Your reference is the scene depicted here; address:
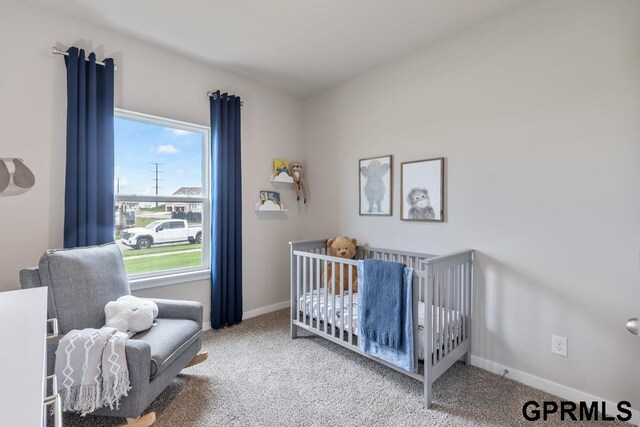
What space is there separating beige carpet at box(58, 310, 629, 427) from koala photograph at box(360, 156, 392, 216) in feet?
4.24

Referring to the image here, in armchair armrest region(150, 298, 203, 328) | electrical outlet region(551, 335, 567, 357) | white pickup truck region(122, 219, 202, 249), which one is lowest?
electrical outlet region(551, 335, 567, 357)

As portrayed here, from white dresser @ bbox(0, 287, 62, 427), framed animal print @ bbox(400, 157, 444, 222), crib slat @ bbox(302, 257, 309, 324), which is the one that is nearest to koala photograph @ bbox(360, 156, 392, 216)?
framed animal print @ bbox(400, 157, 444, 222)

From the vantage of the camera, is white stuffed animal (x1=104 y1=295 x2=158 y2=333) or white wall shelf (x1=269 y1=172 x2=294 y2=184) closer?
white stuffed animal (x1=104 y1=295 x2=158 y2=333)

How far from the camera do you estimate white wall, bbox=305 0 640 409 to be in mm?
1687

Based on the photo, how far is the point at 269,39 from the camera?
245 centimetres

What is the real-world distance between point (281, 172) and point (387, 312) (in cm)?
204

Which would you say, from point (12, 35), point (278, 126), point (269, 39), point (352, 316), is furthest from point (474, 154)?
point (12, 35)

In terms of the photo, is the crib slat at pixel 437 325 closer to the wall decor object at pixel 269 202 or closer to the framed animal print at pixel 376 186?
the framed animal print at pixel 376 186

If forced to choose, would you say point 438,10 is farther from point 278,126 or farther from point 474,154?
A: point 278,126

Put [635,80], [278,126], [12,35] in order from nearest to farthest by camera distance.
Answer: [635,80], [12,35], [278,126]

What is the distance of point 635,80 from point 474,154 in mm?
873

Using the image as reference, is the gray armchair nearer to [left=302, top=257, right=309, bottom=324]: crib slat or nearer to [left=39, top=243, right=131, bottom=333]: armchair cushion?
[left=39, top=243, right=131, bottom=333]: armchair cushion

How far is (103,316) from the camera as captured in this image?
1.86m

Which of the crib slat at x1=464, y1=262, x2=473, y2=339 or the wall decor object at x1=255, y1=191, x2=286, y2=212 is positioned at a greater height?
the wall decor object at x1=255, y1=191, x2=286, y2=212
